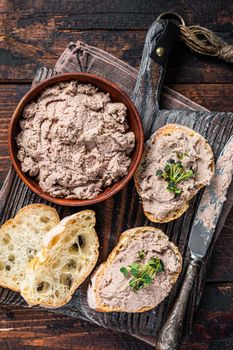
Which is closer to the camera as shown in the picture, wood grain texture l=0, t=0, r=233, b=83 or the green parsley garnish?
the green parsley garnish

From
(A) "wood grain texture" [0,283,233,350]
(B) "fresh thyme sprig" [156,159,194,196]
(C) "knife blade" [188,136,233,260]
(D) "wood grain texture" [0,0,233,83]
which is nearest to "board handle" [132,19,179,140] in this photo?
(D) "wood grain texture" [0,0,233,83]

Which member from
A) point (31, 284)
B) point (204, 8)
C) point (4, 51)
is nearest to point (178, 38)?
point (204, 8)

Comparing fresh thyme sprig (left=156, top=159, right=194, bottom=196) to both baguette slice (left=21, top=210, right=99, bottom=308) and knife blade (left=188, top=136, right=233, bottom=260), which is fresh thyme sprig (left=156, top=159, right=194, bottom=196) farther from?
baguette slice (left=21, top=210, right=99, bottom=308)

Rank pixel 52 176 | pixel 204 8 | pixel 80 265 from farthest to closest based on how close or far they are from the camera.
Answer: pixel 204 8
pixel 80 265
pixel 52 176

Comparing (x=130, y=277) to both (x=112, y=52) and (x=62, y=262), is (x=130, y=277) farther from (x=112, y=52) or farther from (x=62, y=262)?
(x=112, y=52)

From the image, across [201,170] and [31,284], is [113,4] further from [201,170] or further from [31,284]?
[31,284]

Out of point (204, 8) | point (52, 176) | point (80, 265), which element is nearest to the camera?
point (52, 176)
